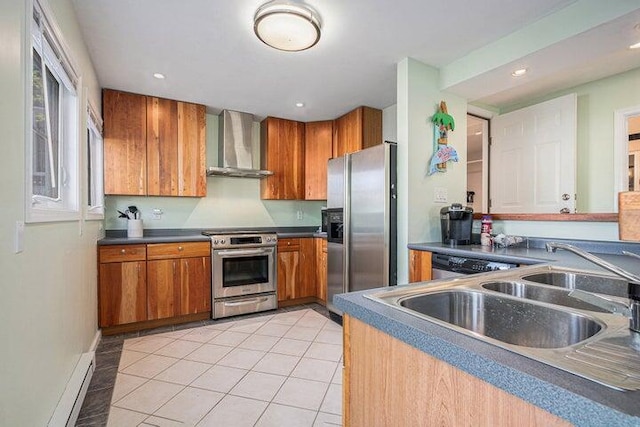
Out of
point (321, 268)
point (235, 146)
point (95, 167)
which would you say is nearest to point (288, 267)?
point (321, 268)

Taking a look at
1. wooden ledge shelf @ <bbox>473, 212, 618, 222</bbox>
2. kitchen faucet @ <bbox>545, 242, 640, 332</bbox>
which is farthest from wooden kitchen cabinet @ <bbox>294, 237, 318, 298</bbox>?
kitchen faucet @ <bbox>545, 242, 640, 332</bbox>

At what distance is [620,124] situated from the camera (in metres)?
2.88

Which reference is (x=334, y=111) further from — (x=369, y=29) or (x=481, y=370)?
(x=481, y=370)

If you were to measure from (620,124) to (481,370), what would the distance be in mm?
3593

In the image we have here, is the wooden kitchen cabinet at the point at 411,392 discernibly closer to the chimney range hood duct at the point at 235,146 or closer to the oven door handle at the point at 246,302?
the oven door handle at the point at 246,302

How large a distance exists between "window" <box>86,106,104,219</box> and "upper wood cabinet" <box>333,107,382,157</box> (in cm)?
255

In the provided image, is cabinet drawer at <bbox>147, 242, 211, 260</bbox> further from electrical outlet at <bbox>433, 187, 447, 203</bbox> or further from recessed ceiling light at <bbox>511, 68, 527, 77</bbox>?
recessed ceiling light at <bbox>511, 68, 527, 77</bbox>

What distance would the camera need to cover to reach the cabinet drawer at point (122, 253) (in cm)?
279

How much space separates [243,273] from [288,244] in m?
0.62

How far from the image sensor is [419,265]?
2455 millimetres

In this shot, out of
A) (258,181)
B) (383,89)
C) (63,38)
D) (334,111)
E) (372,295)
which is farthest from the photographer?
(258,181)

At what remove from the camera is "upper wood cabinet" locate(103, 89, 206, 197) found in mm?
3104

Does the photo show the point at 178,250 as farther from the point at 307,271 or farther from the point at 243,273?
the point at 307,271

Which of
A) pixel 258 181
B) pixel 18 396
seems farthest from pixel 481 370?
pixel 258 181
